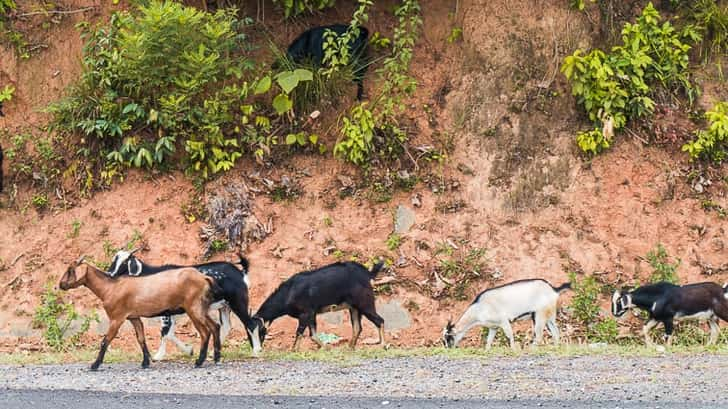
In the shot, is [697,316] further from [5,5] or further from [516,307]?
[5,5]

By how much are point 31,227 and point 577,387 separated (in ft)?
34.4

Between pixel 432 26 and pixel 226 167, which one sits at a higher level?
pixel 432 26

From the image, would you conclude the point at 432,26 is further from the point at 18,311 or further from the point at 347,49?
the point at 18,311

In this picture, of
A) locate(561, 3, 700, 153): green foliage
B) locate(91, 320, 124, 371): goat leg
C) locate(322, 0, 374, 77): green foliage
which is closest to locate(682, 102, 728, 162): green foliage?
locate(561, 3, 700, 153): green foliage

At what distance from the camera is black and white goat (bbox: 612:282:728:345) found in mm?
13242

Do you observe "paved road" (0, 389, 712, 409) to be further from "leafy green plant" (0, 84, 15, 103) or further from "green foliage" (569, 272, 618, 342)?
"leafy green plant" (0, 84, 15, 103)

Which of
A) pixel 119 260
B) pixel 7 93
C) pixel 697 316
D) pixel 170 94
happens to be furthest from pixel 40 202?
pixel 697 316

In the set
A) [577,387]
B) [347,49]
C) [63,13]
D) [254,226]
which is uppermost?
[63,13]

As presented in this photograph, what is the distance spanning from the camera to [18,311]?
52.6 feet

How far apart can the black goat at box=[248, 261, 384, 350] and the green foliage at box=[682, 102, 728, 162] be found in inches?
241

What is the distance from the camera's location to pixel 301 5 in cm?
1769

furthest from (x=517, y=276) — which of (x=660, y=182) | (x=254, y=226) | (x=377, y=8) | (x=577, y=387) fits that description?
(x=577, y=387)

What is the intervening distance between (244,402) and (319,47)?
901cm

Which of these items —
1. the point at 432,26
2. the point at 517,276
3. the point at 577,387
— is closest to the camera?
the point at 577,387
